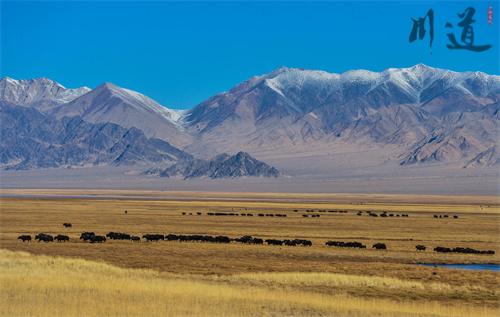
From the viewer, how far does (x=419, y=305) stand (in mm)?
29266

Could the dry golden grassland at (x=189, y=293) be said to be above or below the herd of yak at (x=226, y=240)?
below

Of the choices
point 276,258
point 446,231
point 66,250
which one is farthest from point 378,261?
point 446,231

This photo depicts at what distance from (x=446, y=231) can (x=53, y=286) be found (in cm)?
4834

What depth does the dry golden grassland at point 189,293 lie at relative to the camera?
26141 millimetres

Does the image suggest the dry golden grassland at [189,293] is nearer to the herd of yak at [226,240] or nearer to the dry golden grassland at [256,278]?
the dry golden grassland at [256,278]

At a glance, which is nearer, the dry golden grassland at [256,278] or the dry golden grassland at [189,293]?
the dry golden grassland at [189,293]

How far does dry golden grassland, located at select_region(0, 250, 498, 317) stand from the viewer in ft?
85.8

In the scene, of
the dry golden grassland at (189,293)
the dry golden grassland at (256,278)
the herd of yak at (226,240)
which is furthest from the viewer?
the herd of yak at (226,240)

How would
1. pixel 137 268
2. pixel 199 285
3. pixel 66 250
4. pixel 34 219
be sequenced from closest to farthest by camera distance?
pixel 199 285 → pixel 137 268 → pixel 66 250 → pixel 34 219

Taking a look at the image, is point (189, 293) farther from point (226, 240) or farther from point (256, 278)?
point (226, 240)

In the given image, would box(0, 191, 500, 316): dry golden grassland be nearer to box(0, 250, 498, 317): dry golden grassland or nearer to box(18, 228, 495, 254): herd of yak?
box(0, 250, 498, 317): dry golden grassland

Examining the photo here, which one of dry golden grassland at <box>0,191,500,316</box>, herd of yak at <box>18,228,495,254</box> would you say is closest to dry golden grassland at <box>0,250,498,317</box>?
dry golden grassland at <box>0,191,500,316</box>

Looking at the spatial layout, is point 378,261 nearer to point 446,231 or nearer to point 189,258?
point 189,258

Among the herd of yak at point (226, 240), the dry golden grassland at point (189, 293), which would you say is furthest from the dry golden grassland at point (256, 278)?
the herd of yak at point (226, 240)
